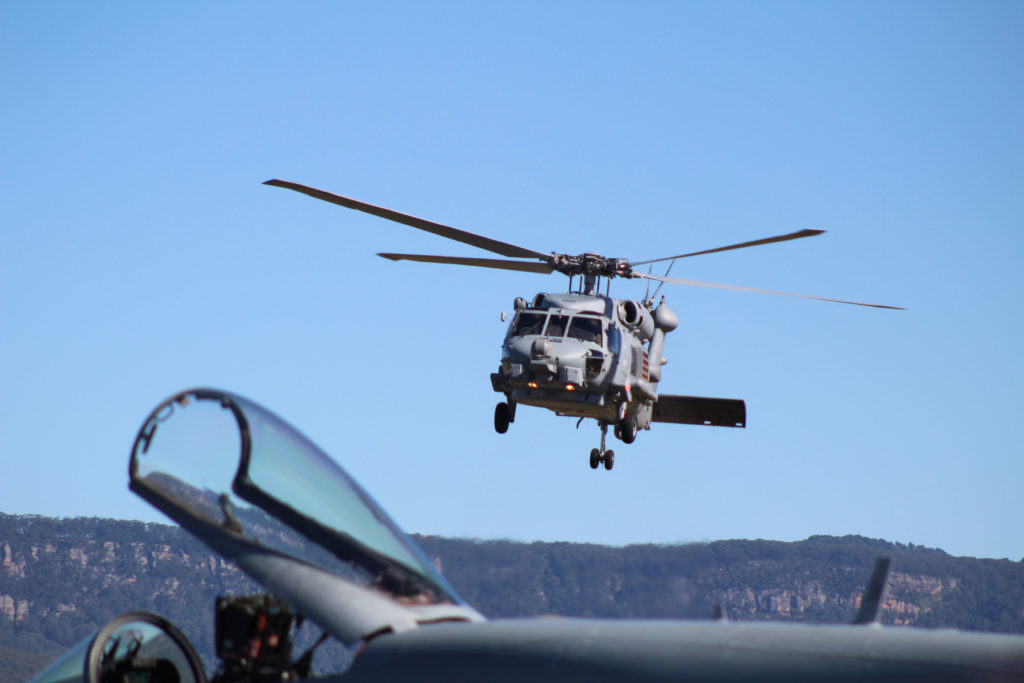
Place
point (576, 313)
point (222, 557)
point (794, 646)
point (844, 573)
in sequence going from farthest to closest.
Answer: point (844, 573) → point (576, 313) → point (222, 557) → point (794, 646)

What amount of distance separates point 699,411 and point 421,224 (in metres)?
9.03

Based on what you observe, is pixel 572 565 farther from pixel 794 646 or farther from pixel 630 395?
pixel 630 395

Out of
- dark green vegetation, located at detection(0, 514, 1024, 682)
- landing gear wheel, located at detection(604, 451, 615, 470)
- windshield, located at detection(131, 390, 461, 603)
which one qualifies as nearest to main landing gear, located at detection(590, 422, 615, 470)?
landing gear wheel, located at detection(604, 451, 615, 470)

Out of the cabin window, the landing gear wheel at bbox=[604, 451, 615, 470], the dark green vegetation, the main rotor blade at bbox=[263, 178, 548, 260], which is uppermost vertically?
the main rotor blade at bbox=[263, 178, 548, 260]

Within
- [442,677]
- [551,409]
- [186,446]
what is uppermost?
[551,409]

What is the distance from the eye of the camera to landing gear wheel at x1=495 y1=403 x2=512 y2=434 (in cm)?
2828

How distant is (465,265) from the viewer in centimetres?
2836

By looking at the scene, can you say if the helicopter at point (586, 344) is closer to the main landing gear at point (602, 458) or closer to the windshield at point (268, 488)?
the main landing gear at point (602, 458)

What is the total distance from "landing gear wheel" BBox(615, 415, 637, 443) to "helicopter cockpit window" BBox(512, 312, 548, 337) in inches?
143

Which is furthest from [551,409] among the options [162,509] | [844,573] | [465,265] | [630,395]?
[162,509]

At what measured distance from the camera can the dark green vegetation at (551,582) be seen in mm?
5895

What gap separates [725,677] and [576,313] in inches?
844

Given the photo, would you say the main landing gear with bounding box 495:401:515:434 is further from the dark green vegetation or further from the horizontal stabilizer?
the dark green vegetation

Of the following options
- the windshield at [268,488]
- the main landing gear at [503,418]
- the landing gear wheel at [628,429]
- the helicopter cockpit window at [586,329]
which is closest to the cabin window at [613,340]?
the helicopter cockpit window at [586,329]
